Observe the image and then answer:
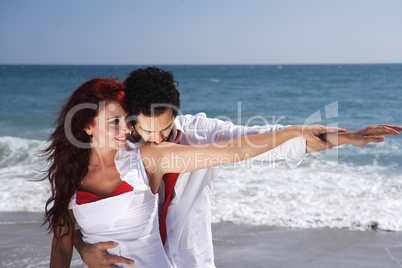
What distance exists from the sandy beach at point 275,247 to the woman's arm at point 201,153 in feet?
6.83

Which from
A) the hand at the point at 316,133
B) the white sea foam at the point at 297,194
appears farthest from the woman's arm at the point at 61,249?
the white sea foam at the point at 297,194

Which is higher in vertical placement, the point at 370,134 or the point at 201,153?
the point at 370,134

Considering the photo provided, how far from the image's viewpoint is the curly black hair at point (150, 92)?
1.99 metres

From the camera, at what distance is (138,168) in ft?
6.43

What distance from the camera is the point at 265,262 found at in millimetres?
3912

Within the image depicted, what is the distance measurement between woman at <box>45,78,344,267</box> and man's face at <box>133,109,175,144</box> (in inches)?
2.2

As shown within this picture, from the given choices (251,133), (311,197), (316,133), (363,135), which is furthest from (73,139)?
(311,197)

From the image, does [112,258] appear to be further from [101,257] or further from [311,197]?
[311,197]

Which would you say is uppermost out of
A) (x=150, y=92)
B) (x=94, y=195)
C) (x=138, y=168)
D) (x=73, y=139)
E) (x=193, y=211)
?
(x=150, y=92)

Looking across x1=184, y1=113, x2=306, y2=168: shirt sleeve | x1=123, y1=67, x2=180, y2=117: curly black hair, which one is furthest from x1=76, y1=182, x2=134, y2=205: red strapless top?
x1=184, y1=113, x2=306, y2=168: shirt sleeve

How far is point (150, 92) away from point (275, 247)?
2793 mm

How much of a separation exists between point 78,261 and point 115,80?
2.26 meters

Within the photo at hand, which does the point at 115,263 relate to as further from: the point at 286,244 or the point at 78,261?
the point at 286,244

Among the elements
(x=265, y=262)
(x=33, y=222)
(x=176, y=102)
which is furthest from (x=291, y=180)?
(x=176, y=102)
